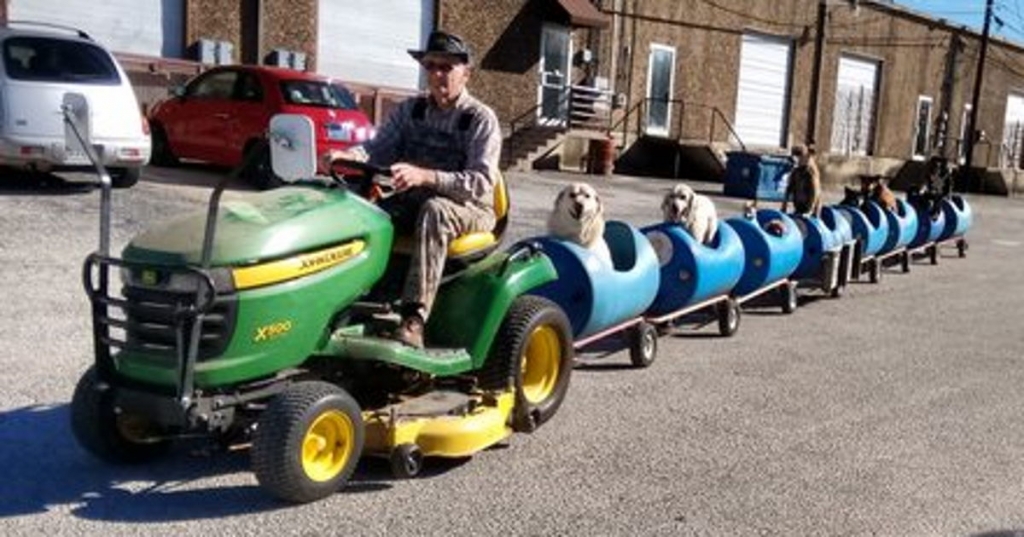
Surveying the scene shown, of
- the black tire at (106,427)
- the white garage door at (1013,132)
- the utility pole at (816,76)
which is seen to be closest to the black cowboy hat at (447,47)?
the black tire at (106,427)

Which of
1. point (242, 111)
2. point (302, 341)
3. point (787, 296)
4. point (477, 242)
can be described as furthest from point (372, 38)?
point (302, 341)

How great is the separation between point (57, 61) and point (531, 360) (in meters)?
8.27

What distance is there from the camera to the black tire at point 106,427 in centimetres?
464

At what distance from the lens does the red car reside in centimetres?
1519

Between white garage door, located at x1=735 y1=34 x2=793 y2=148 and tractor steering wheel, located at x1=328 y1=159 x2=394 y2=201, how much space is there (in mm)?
28948

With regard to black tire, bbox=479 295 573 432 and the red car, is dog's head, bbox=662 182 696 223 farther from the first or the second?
the red car

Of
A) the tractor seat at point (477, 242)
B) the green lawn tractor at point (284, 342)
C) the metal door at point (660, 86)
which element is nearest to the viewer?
the green lawn tractor at point (284, 342)

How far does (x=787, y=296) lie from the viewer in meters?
10.3

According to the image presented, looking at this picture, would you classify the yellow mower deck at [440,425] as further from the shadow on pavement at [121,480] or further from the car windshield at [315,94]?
the car windshield at [315,94]

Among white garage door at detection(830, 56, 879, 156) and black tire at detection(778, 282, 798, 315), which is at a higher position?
white garage door at detection(830, 56, 879, 156)

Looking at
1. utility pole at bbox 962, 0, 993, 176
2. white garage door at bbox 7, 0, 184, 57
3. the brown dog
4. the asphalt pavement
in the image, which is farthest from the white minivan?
utility pole at bbox 962, 0, 993, 176

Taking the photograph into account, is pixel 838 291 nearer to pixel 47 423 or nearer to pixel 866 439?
pixel 866 439

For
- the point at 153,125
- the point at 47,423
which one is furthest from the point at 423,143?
the point at 153,125

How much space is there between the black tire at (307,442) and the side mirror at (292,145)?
0.93 meters
